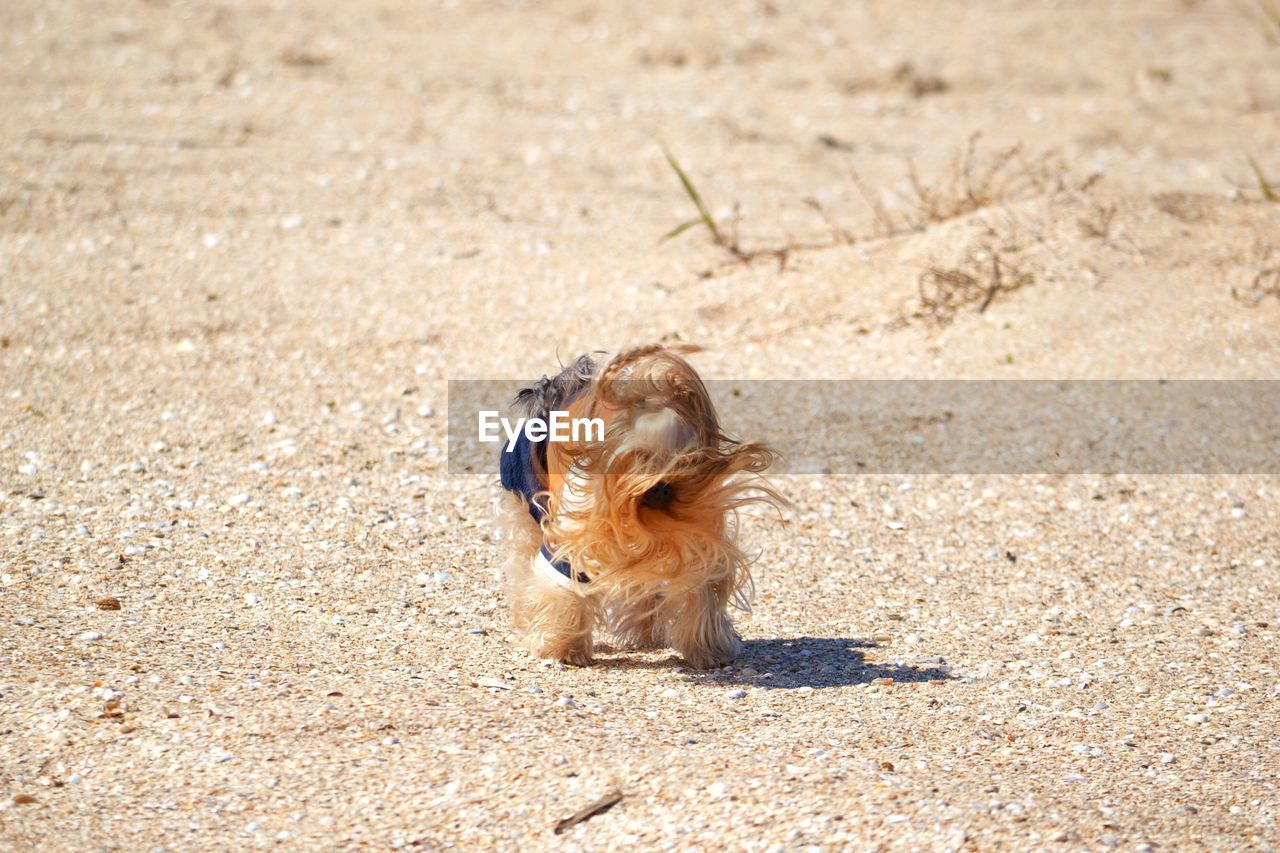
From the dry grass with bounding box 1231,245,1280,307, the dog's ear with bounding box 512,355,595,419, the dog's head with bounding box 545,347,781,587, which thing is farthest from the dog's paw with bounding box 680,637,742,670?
the dry grass with bounding box 1231,245,1280,307

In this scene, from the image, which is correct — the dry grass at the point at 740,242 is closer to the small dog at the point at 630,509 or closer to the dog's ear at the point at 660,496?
the small dog at the point at 630,509

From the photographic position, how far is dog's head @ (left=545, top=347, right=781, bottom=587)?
3723mm

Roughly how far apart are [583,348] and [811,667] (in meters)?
3.30

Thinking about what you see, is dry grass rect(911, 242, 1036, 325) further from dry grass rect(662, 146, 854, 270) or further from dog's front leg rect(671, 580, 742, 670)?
dog's front leg rect(671, 580, 742, 670)

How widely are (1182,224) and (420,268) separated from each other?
4.55 metres

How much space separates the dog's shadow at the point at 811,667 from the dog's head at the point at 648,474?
0.56m

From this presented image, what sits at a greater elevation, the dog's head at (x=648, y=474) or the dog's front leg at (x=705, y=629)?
the dog's head at (x=648, y=474)

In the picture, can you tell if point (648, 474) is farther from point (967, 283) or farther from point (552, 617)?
point (967, 283)

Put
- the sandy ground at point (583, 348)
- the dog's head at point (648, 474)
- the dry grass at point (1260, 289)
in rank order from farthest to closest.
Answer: the dry grass at point (1260, 289) < the dog's head at point (648, 474) < the sandy ground at point (583, 348)

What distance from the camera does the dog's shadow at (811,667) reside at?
14.2 feet

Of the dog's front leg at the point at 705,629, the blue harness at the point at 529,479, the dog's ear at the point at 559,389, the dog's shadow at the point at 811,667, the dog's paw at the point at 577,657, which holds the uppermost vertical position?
the dog's ear at the point at 559,389

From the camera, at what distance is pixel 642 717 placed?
395 centimetres

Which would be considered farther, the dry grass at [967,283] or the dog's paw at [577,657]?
the dry grass at [967,283]

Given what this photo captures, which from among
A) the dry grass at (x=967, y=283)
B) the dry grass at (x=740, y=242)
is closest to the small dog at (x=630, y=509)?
the dry grass at (x=967, y=283)
